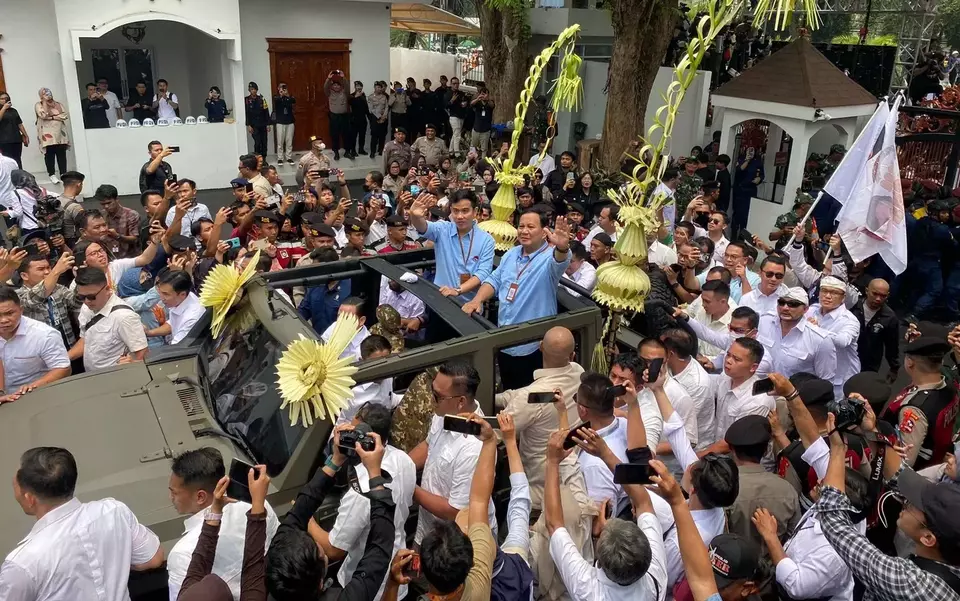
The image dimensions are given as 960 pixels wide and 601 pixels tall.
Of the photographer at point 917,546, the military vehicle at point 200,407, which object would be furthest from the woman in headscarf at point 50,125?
the photographer at point 917,546

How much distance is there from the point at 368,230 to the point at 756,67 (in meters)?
7.58

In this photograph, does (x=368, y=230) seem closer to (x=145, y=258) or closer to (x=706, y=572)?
(x=145, y=258)

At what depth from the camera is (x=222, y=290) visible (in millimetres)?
4895

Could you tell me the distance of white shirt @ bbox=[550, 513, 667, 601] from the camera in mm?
3086

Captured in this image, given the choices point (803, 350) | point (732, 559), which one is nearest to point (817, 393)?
point (732, 559)

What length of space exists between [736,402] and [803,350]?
49.1 inches

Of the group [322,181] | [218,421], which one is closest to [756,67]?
[322,181]

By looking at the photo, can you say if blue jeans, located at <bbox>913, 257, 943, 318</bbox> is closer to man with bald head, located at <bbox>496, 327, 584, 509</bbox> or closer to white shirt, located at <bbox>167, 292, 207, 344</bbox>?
man with bald head, located at <bbox>496, 327, 584, 509</bbox>

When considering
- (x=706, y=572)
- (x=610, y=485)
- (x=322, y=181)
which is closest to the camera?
(x=706, y=572)

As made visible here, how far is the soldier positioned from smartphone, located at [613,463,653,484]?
29.2 ft

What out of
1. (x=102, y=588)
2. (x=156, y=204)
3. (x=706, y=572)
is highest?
(x=156, y=204)

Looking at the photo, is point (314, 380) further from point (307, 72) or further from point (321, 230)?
point (307, 72)

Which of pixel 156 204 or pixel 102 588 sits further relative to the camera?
pixel 156 204

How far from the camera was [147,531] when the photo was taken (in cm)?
353
